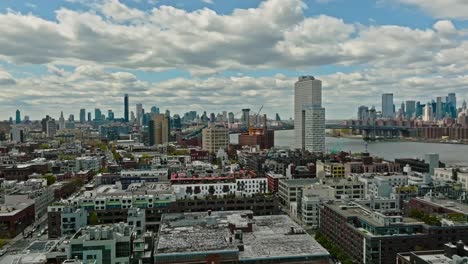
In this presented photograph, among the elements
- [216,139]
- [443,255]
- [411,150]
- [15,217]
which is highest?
[216,139]

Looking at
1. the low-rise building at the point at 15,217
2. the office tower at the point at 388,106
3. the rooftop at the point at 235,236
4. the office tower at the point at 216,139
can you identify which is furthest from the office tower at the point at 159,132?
the office tower at the point at 388,106

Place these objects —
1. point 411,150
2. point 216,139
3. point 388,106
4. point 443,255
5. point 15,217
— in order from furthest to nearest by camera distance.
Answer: point 388,106 < point 411,150 < point 216,139 < point 15,217 < point 443,255

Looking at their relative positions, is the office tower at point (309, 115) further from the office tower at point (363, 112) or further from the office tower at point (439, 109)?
the office tower at point (439, 109)

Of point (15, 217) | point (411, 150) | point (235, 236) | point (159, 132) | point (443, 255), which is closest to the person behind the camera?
point (443, 255)

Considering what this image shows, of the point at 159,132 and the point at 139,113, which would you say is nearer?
the point at 159,132

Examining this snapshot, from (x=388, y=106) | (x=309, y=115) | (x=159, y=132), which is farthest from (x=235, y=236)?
(x=388, y=106)

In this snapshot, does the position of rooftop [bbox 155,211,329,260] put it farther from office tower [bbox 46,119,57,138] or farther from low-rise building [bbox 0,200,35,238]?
office tower [bbox 46,119,57,138]

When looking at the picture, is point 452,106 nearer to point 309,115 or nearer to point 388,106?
point 388,106

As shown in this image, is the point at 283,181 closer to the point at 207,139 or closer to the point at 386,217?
the point at 386,217
